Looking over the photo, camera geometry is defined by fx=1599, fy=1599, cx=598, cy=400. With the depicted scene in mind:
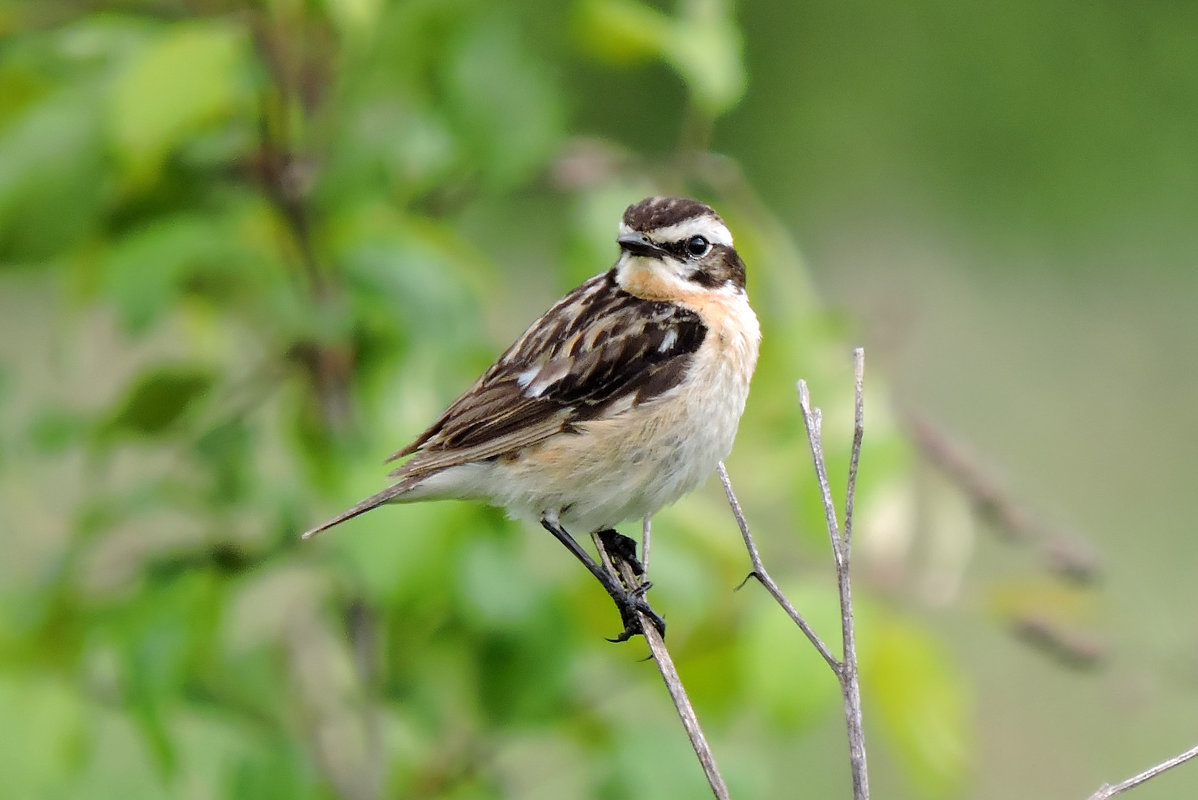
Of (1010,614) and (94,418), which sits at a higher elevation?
(94,418)

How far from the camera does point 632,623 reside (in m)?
3.54

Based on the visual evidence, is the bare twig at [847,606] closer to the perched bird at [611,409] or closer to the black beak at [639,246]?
the perched bird at [611,409]

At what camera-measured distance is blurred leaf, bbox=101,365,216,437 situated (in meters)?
3.81

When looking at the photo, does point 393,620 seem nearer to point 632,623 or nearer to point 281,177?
point 632,623

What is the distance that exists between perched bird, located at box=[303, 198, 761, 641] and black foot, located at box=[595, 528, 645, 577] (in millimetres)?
225

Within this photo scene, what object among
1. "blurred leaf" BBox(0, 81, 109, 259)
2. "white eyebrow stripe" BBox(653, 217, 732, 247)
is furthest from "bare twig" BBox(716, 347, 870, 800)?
"blurred leaf" BBox(0, 81, 109, 259)

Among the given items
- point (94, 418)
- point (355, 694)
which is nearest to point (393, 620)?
point (355, 694)

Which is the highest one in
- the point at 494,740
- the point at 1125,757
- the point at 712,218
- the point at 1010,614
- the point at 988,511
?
the point at 712,218

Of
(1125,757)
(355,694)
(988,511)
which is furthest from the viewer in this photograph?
(1125,757)

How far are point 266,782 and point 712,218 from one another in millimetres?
1637

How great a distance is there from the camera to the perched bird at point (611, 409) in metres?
3.46

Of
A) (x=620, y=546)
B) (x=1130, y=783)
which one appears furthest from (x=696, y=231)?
(x=1130, y=783)

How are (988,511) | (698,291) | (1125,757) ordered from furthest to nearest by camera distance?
1. (1125,757)
2. (698,291)
3. (988,511)

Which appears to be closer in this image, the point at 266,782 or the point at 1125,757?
the point at 266,782
